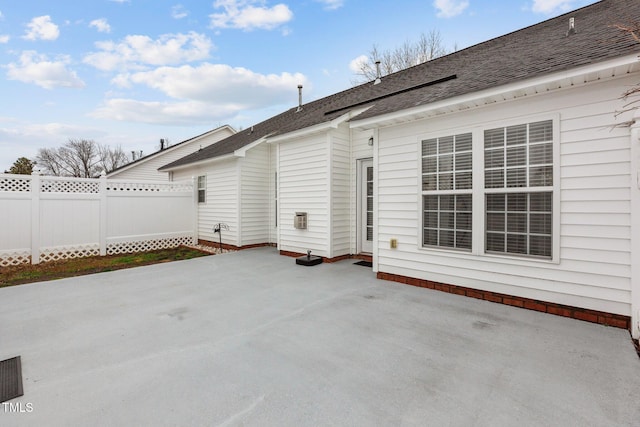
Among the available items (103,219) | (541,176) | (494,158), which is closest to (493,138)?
(494,158)

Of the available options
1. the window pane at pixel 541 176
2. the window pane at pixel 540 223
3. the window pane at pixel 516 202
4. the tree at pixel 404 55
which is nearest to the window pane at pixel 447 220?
the window pane at pixel 516 202

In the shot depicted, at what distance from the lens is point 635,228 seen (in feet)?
9.20

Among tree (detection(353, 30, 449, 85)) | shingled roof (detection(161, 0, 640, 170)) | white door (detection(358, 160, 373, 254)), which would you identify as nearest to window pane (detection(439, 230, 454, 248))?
shingled roof (detection(161, 0, 640, 170))

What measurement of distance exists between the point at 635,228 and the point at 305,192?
210 inches

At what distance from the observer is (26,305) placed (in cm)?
383

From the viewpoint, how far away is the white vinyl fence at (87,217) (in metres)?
6.44

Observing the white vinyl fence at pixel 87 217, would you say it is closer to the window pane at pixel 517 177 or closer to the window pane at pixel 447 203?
the window pane at pixel 447 203

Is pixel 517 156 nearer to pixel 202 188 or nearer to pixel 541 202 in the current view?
pixel 541 202

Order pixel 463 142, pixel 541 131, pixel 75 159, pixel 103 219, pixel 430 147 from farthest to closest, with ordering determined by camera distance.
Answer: pixel 75 159 < pixel 103 219 < pixel 430 147 < pixel 463 142 < pixel 541 131

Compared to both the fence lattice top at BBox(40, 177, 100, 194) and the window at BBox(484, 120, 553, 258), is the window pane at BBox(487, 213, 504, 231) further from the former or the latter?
the fence lattice top at BBox(40, 177, 100, 194)

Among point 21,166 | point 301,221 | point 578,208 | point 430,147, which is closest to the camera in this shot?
point 578,208

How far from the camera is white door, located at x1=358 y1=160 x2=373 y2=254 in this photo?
6426 mm

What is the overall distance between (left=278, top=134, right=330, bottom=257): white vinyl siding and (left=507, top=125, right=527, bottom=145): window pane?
3.49m

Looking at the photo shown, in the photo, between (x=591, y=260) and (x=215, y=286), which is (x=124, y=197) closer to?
(x=215, y=286)
